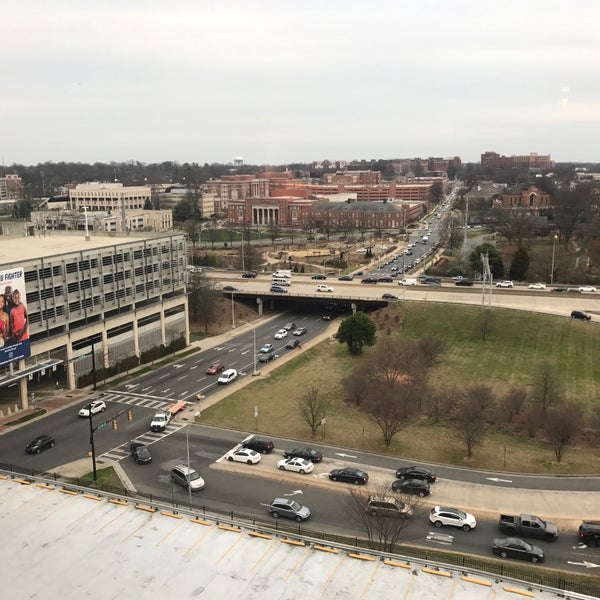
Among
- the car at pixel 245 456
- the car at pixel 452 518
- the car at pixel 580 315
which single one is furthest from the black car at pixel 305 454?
the car at pixel 580 315

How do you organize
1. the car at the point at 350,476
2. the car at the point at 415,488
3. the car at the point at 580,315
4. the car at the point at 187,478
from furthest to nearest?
the car at the point at 580,315, the car at the point at 350,476, the car at the point at 187,478, the car at the point at 415,488

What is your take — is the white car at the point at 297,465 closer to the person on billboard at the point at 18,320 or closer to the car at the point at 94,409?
the car at the point at 94,409

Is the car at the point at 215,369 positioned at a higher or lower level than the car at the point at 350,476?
lower

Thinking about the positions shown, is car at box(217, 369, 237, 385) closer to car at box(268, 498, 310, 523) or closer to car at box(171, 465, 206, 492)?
car at box(171, 465, 206, 492)

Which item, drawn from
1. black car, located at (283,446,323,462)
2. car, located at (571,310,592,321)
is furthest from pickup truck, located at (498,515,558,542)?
car, located at (571,310,592,321)

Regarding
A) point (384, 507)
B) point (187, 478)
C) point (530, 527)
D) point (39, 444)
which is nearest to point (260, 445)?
point (187, 478)

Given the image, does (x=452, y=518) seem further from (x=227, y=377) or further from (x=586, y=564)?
(x=227, y=377)

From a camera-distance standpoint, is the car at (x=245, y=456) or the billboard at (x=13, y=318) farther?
the billboard at (x=13, y=318)
